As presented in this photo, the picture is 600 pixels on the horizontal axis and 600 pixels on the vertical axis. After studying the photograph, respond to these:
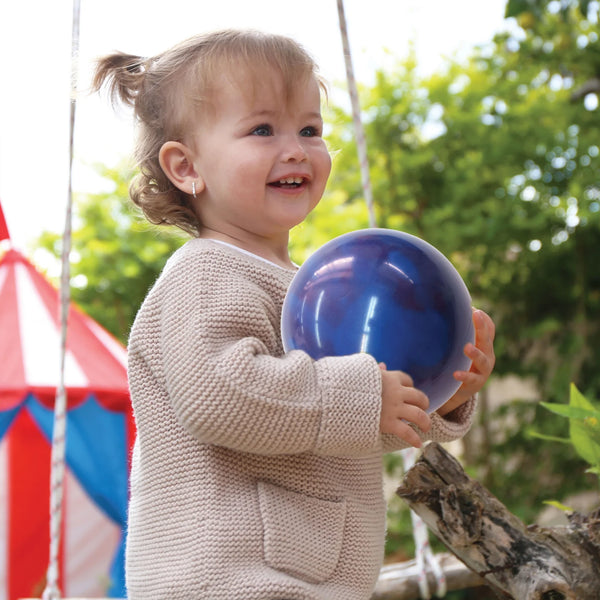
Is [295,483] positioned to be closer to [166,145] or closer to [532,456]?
[166,145]

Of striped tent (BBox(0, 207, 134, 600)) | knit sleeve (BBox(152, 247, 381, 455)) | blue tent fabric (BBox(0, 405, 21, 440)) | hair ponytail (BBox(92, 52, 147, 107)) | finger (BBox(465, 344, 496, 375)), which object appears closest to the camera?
knit sleeve (BBox(152, 247, 381, 455))

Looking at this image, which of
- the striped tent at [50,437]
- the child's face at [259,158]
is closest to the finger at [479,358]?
the child's face at [259,158]

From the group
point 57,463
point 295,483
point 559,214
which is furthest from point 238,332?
point 559,214

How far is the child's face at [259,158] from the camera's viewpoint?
152cm

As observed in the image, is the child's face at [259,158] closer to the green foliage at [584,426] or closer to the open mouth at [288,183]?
the open mouth at [288,183]

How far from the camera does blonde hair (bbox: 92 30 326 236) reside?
60.8 inches

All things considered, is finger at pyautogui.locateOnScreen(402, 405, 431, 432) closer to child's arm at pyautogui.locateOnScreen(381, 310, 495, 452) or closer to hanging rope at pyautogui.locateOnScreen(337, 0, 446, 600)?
child's arm at pyautogui.locateOnScreen(381, 310, 495, 452)

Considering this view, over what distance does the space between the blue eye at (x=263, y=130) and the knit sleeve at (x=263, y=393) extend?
0.34 metres

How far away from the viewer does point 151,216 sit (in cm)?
171

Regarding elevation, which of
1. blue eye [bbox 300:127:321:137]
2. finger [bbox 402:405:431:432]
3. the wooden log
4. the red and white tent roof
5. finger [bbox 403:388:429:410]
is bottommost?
the red and white tent roof

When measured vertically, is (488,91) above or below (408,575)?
above

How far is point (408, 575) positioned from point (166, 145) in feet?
5.00

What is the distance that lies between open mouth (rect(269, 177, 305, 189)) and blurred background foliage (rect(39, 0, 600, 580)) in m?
3.23

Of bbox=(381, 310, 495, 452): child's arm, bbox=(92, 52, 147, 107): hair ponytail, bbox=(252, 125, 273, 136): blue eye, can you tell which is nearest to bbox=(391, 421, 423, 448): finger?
bbox=(381, 310, 495, 452): child's arm
